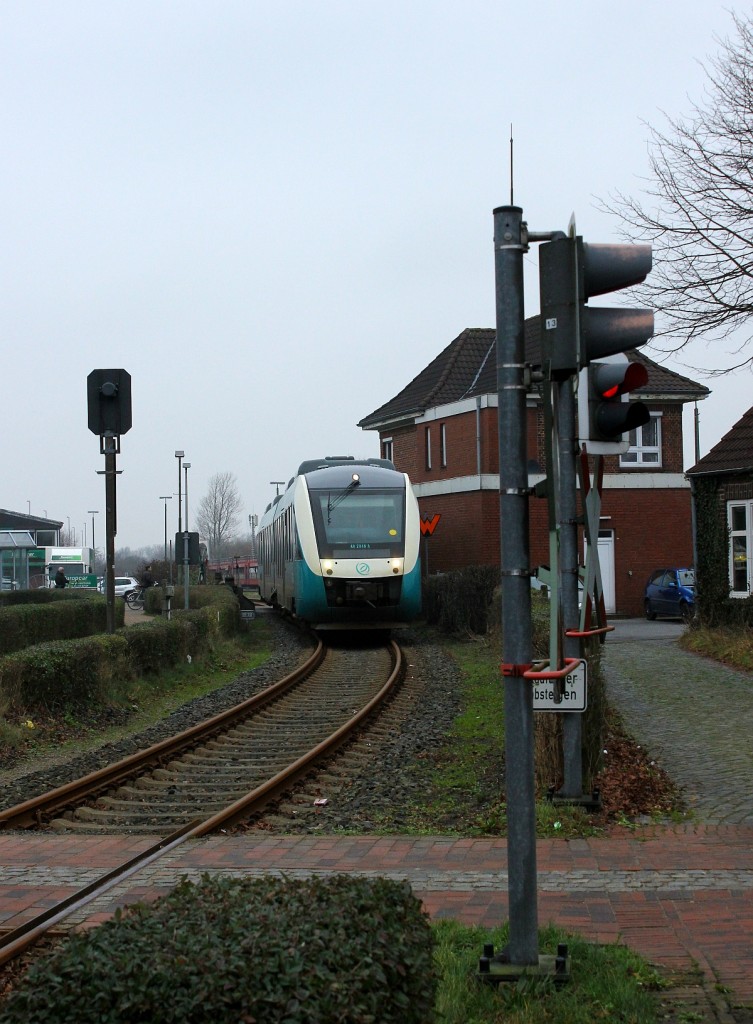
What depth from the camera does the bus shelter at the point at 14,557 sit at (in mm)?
40503

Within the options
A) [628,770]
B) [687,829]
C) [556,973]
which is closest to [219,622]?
[628,770]

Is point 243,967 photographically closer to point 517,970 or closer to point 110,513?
point 517,970

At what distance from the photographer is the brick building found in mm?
35312

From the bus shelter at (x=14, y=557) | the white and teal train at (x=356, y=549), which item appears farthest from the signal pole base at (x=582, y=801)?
the bus shelter at (x=14, y=557)

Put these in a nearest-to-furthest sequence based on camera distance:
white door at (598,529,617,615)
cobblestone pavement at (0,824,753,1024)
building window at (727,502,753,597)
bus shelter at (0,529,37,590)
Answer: cobblestone pavement at (0,824,753,1024) < building window at (727,502,753,597) < white door at (598,529,617,615) < bus shelter at (0,529,37,590)

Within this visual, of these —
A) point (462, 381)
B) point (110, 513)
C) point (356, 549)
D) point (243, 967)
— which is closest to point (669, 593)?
point (462, 381)

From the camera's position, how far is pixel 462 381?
131ft

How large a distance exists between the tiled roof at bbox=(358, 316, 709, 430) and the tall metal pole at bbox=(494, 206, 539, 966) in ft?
102

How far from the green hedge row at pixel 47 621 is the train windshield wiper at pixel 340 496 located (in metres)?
4.61

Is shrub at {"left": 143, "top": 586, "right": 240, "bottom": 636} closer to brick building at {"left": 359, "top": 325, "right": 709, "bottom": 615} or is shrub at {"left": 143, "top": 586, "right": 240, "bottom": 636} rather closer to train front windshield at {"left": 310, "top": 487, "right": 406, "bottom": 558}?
train front windshield at {"left": 310, "top": 487, "right": 406, "bottom": 558}

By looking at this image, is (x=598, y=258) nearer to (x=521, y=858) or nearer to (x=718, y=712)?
(x=521, y=858)

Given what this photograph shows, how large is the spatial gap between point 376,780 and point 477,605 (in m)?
17.5

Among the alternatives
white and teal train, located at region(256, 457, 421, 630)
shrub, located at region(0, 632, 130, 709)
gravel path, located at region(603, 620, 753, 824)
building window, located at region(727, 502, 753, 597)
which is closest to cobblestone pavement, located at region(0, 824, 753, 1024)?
gravel path, located at region(603, 620, 753, 824)

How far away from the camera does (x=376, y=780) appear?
10.0 m
